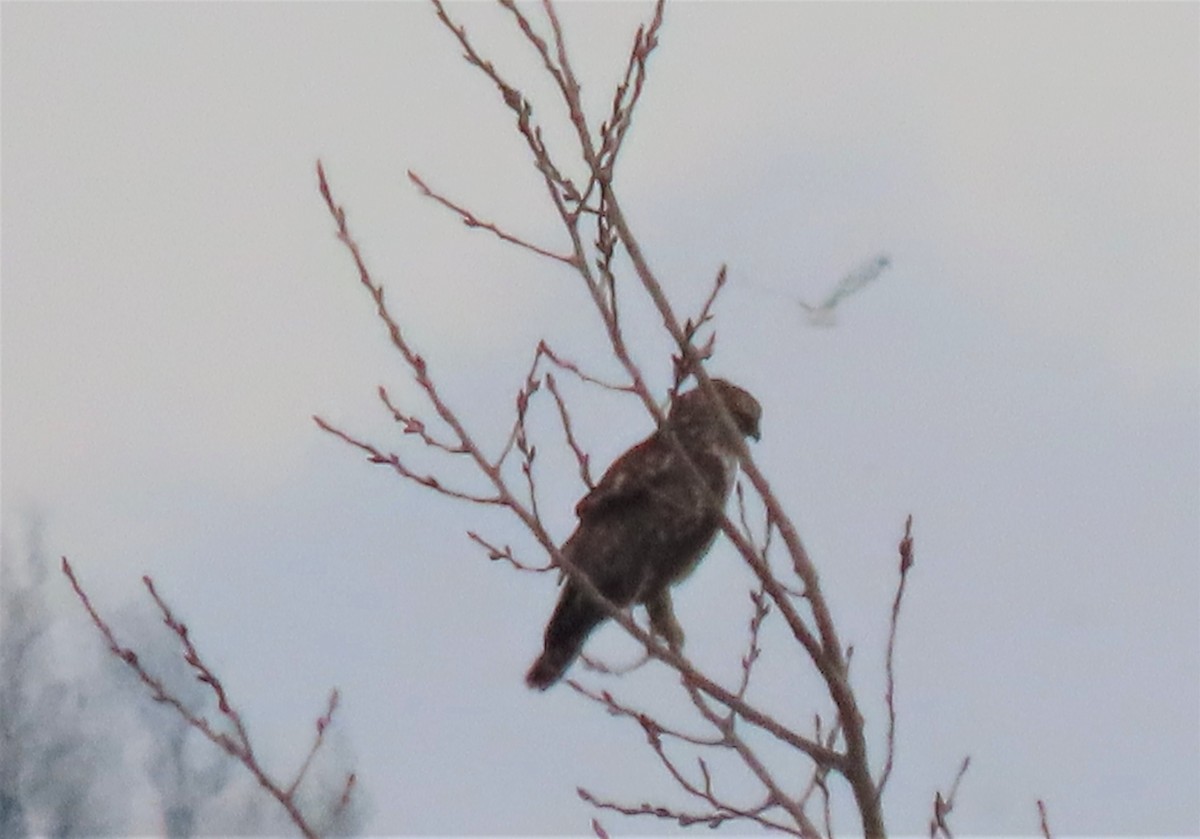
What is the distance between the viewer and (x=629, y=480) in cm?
380

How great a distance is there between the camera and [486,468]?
8.14 ft

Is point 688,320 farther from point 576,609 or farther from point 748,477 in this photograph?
point 576,609

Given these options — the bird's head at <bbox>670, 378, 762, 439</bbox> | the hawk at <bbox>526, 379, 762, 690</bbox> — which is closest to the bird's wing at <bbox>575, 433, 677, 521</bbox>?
the hawk at <bbox>526, 379, 762, 690</bbox>

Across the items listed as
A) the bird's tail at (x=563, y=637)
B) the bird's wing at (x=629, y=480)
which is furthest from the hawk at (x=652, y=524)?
the bird's tail at (x=563, y=637)

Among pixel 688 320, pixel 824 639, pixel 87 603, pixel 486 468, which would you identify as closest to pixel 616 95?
pixel 688 320

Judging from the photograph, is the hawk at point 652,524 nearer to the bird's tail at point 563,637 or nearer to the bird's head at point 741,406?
the bird's head at point 741,406

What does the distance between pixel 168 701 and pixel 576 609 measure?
1.15 meters

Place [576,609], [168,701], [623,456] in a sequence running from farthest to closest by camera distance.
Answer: [623,456]
[576,609]
[168,701]

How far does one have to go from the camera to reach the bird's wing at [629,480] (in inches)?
150

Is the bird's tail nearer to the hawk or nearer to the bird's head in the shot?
the hawk

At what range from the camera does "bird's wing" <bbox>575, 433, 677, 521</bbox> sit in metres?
3.82

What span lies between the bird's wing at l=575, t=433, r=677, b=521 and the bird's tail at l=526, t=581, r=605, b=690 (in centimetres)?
36

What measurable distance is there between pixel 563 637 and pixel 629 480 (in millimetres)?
467

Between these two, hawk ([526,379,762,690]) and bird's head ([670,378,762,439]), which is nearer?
hawk ([526,379,762,690])
